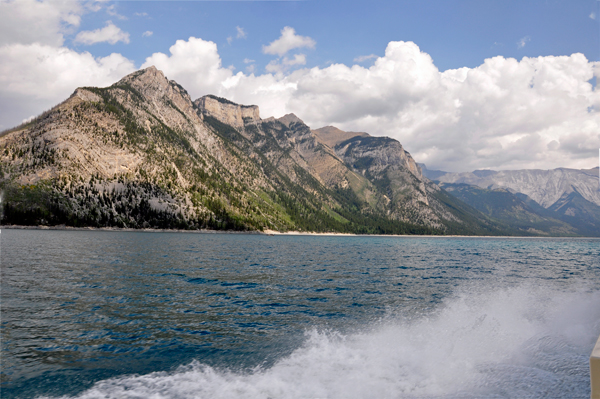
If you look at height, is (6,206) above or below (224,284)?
above

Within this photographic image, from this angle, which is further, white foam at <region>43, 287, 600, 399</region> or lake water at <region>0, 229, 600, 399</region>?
lake water at <region>0, 229, 600, 399</region>

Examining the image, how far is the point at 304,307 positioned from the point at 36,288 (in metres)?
24.3

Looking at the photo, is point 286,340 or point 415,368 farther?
point 286,340

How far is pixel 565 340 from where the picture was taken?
17375 millimetres

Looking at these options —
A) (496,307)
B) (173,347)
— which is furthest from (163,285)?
(496,307)

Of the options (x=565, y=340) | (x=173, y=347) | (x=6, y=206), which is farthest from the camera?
(x=6, y=206)

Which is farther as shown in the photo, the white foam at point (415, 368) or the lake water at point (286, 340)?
the lake water at point (286, 340)

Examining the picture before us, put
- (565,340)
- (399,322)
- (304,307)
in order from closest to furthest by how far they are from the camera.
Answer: (565,340) < (399,322) < (304,307)

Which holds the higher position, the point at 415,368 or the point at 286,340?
the point at 415,368

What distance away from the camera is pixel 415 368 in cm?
1339

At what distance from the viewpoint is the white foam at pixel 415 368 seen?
11.4m

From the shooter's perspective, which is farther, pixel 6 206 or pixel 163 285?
pixel 6 206

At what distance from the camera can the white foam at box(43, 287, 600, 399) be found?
1141cm

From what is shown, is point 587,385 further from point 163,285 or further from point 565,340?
point 163,285
